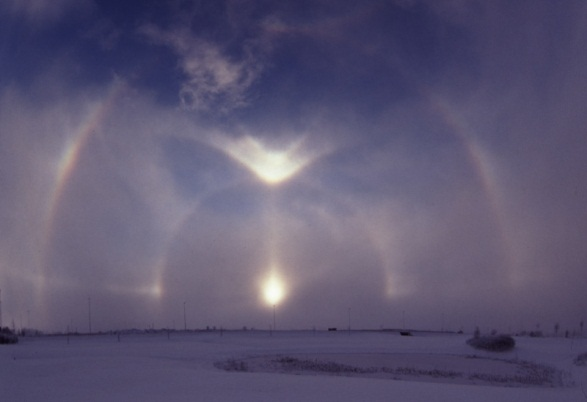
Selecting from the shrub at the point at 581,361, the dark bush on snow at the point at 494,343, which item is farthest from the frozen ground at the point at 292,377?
the dark bush on snow at the point at 494,343

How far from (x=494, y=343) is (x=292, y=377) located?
2097 inches

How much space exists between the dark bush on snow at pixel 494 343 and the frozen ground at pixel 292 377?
120 inches

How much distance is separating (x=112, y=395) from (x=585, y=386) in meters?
31.6

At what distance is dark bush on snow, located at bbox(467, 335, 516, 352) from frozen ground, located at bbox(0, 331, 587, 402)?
3040 mm

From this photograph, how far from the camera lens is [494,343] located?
250 ft

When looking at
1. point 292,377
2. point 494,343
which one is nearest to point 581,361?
point 494,343

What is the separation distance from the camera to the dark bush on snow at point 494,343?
75.7 meters

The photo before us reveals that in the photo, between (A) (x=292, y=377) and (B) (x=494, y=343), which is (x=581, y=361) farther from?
(A) (x=292, y=377)

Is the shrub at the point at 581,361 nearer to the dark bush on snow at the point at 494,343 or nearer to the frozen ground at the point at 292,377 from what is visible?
the frozen ground at the point at 292,377

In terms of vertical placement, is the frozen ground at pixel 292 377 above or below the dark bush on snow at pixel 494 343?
above

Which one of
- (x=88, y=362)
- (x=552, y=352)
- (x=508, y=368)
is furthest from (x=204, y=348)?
(x=552, y=352)

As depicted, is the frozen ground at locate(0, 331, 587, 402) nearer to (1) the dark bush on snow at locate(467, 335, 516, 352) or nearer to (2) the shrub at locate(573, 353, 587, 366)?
(2) the shrub at locate(573, 353, 587, 366)

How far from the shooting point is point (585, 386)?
120 feet

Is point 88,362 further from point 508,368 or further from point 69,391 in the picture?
point 508,368
